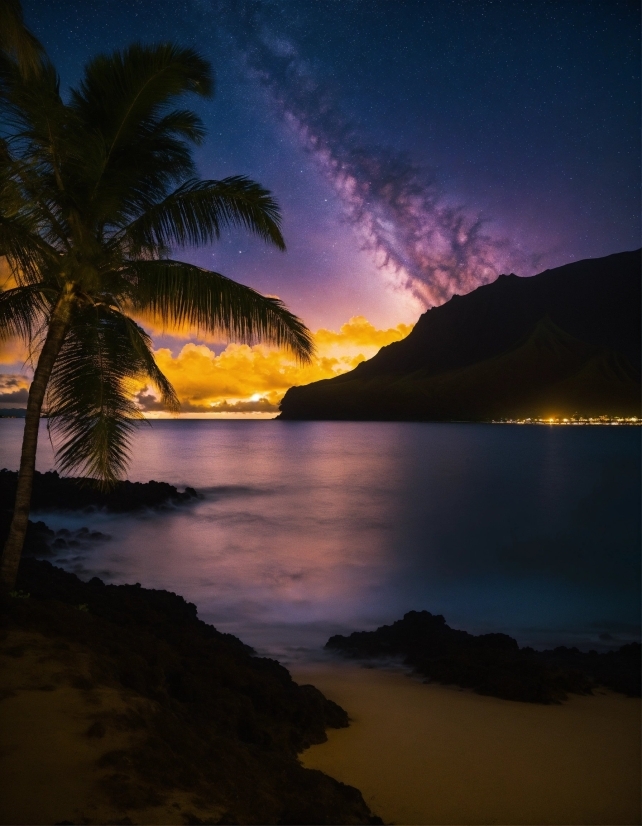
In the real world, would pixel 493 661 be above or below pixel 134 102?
below

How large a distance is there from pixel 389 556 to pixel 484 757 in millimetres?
14086

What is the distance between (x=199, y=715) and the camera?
507 centimetres

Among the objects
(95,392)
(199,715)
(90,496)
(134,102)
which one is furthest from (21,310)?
(90,496)

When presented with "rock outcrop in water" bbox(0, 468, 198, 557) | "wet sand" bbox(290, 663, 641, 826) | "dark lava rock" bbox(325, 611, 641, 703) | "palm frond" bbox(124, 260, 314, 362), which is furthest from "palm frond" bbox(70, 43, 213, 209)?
"rock outcrop in water" bbox(0, 468, 198, 557)

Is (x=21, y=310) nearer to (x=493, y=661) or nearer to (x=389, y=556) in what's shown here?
(x=493, y=661)

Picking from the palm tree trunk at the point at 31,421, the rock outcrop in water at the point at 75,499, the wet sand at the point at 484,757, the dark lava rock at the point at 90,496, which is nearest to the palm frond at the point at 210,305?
the palm tree trunk at the point at 31,421

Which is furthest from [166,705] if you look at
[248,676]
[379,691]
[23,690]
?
[379,691]

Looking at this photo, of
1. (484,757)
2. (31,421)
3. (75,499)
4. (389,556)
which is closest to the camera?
(484,757)

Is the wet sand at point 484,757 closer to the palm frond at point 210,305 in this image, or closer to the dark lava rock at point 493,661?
the dark lava rock at point 493,661

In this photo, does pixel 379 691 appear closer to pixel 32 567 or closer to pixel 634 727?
pixel 634 727

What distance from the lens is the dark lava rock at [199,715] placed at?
12.0 feet

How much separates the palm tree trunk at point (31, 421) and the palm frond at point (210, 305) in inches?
35.9

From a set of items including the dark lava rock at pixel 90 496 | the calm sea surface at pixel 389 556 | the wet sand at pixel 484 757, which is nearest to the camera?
the wet sand at pixel 484 757

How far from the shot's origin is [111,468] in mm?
7422
